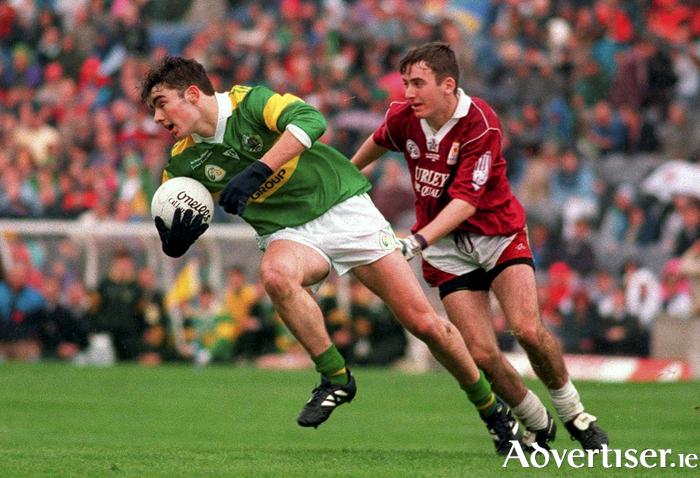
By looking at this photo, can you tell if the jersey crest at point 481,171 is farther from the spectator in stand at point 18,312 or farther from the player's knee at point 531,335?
the spectator in stand at point 18,312

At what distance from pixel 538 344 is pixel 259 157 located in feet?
6.43

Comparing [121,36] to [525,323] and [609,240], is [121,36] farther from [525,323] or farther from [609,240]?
[525,323]

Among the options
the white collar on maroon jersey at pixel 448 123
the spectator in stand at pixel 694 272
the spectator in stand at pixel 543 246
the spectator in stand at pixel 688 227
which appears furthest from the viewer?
the spectator in stand at pixel 543 246

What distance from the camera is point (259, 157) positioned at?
23.3ft

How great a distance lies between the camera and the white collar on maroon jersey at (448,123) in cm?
746

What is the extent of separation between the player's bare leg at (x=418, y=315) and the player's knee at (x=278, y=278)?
21.9 inches

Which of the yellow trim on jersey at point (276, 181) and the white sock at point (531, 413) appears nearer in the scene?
the yellow trim on jersey at point (276, 181)

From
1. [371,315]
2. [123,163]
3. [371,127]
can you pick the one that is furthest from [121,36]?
[371,315]

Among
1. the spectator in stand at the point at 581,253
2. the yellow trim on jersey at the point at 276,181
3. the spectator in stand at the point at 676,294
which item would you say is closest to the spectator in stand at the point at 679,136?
the spectator in stand at the point at 581,253

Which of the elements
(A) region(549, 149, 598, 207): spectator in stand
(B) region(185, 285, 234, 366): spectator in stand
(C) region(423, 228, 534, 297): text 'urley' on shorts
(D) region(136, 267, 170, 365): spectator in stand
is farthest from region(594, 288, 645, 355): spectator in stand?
(C) region(423, 228, 534, 297): text 'urley' on shorts

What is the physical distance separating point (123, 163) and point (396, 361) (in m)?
5.13

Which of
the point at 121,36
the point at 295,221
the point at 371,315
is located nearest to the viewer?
the point at 295,221

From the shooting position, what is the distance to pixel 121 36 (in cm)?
2086

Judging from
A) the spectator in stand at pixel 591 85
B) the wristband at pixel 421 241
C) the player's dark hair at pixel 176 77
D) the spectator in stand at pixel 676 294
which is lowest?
the spectator in stand at pixel 676 294
